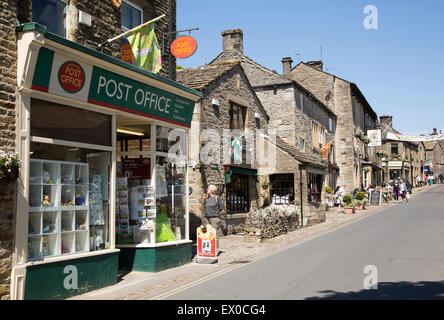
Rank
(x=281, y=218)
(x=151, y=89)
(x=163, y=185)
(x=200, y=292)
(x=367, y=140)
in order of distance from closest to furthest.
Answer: (x=200, y=292), (x=151, y=89), (x=163, y=185), (x=281, y=218), (x=367, y=140)

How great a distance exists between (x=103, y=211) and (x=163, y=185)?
2.17 m

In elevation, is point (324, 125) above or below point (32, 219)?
above

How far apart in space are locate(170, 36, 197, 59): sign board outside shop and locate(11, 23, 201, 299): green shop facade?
1.13 metres

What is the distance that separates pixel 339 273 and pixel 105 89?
5.85 meters

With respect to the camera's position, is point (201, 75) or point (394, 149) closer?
point (201, 75)

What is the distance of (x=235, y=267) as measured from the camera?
396 inches

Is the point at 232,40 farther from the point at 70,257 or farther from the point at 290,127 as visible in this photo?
the point at 70,257

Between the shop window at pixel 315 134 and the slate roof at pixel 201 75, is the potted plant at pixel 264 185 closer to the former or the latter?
the slate roof at pixel 201 75

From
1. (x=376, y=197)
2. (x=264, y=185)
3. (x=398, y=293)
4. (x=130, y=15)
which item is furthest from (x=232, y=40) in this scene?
(x=398, y=293)

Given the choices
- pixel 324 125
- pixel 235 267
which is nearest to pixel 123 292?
pixel 235 267

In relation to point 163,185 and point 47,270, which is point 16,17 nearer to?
point 47,270

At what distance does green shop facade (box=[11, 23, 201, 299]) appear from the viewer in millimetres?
7047

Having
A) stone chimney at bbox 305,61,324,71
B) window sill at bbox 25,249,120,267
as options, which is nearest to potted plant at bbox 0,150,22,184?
window sill at bbox 25,249,120,267

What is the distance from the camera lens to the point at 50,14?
8.52 meters
